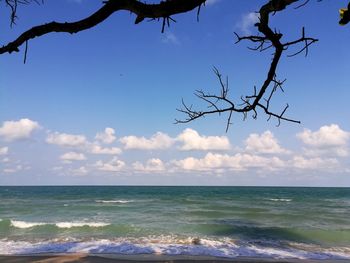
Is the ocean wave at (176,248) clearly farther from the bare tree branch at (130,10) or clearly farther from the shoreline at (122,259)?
the bare tree branch at (130,10)

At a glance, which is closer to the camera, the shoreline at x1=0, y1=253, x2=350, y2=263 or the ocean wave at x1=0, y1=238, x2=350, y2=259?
the shoreline at x1=0, y1=253, x2=350, y2=263

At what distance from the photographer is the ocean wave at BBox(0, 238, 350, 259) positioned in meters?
11.9

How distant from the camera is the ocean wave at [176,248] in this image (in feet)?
39.1

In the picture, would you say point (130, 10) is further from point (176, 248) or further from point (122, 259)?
point (176, 248)

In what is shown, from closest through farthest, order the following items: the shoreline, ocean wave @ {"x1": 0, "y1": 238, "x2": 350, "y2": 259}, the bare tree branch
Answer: the bare tree branch, the shoreline, ocean wave @ {"x1": 0, "y1": 238, "x2": 350, "y2": 259}

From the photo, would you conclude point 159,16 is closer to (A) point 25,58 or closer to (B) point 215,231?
(A) point 25,58

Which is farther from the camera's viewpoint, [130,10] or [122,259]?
[122,259]

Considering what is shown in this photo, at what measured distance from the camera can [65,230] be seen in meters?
17.2

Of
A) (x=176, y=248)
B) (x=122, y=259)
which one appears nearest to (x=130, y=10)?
(x=122, y=259)

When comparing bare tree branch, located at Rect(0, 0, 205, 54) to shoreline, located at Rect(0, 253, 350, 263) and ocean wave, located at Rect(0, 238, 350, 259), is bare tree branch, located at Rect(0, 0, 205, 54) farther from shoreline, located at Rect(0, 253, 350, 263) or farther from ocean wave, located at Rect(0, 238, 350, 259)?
ocean wave, located at Rect(0, 238, 350, 259)

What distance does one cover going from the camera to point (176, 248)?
12.5 metres

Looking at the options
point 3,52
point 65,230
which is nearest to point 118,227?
point 65,230

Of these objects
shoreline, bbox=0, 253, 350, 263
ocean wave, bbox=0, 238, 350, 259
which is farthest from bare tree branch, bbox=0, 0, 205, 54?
ocean wave, bbox=0, 238, 350, 259

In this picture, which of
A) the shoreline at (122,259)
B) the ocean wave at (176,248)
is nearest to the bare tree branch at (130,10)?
Result: the shoreline at (122,259)
